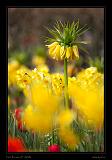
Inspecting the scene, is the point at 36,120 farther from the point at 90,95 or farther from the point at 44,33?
the point at 44,33

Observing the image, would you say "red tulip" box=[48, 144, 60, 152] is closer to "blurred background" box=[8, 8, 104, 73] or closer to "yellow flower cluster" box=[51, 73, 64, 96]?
"yellow flower cluster" box=[51, 73, 64, 96]

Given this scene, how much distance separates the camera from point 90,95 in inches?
109

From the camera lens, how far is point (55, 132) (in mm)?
2758

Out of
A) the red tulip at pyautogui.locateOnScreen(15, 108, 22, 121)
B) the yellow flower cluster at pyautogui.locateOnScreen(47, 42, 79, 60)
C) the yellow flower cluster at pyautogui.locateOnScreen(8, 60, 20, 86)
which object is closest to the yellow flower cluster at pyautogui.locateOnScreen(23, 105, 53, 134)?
the red tulip at pyautogui.locateOnScreen(15, 108, 22, 121)

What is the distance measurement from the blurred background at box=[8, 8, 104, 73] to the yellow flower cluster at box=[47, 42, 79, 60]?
0.03 metres

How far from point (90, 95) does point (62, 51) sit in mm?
252

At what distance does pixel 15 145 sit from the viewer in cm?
275

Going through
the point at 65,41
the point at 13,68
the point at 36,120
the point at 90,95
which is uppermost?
the point at 65,41

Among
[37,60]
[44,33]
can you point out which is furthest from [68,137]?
[44,33]

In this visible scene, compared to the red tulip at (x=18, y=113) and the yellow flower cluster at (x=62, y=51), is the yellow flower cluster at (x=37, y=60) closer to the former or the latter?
the yellow flower cluster at (x=62, y=51)

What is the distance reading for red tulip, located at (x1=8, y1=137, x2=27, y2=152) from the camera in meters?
2.75

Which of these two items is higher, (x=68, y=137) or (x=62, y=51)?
(x=62, y=51)
